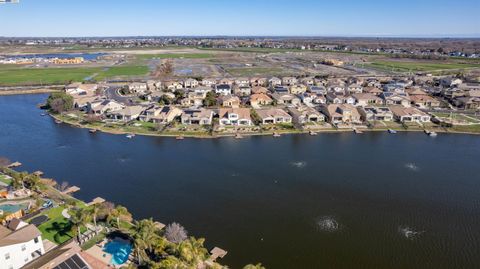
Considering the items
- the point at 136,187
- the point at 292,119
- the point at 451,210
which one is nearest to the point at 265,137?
the point at 292,119

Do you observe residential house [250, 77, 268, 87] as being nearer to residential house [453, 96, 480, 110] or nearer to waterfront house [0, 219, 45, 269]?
residential house [453, 96, 480, 110]

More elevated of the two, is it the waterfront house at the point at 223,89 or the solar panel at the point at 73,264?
the waterfront house at the point at 223,89

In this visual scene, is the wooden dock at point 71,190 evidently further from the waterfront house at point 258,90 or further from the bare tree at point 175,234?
the waterfront house at point 258,90

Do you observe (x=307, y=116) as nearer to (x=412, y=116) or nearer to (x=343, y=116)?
(x=343, y=116)

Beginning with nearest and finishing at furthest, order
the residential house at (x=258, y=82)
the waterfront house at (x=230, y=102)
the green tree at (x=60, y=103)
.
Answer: the green tree at (x=60, y=103) < the waterfront house at (x=230, y=102) < the residential house at (x=258, y=82)

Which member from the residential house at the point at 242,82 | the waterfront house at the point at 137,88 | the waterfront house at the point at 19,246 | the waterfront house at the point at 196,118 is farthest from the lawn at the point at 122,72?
the waterfront house at the point at 19,246

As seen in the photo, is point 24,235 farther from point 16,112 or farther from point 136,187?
point 16,112

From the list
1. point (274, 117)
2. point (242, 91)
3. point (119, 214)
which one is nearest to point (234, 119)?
point (274, 117)
